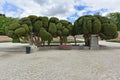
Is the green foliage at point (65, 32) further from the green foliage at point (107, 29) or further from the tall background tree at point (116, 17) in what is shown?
the tall background tree at point (116, 17)

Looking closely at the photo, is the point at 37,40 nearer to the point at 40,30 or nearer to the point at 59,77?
the point at 40,30

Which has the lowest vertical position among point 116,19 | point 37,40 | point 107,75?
point 107,75

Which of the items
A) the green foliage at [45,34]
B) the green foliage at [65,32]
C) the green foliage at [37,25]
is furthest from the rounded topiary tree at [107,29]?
the green foliage at [37,25]

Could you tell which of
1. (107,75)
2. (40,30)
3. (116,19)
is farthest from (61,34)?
(116,19)

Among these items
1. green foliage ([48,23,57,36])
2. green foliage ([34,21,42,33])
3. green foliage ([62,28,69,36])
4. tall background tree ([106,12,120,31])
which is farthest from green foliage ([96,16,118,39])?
tall background tree ([106,12,120,31])

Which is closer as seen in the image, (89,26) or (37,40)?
(89,26)

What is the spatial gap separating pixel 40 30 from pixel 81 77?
1328 cm

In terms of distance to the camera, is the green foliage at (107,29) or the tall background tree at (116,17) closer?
the green foliage at (107,29)

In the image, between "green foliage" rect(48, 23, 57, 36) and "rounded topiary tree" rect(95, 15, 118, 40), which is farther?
"green foliage" rect(48, 23, 57, 36)

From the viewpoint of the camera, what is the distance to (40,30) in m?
20.2

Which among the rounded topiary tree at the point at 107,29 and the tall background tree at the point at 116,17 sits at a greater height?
the tall background tree at the point at 116,17

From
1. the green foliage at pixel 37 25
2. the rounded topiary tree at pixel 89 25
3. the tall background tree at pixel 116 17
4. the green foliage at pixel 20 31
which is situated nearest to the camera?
the green foliage at pixel 20 31

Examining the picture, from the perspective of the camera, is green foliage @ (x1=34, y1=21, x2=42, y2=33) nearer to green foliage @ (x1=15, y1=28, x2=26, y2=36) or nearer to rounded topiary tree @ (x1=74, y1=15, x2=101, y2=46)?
green foliage @ (x1=15, y1=28, x2=26, y2=36)

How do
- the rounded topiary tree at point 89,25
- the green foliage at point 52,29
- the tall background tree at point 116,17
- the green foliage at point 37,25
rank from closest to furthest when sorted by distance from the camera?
the rounded topiary tree at point 89,25, the green foliage at point 52,29, the green foliage at point 37,25, the tall background tree at point 116,17
